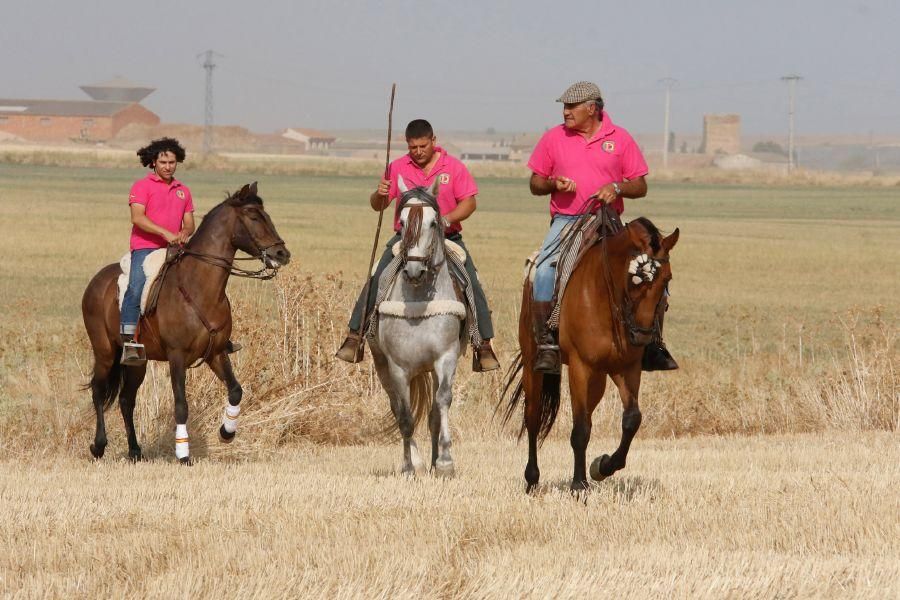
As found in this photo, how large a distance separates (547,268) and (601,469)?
137cm

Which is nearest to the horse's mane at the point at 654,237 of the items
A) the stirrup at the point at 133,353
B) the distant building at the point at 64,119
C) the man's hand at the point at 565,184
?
the man's hand at the point at 565,184

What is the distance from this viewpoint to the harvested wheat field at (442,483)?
6.83m

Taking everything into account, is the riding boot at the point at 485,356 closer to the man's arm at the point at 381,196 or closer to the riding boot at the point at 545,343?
the riding boot at the point at 545,343

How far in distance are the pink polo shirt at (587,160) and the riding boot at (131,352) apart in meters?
3.89

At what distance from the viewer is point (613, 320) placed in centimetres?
889

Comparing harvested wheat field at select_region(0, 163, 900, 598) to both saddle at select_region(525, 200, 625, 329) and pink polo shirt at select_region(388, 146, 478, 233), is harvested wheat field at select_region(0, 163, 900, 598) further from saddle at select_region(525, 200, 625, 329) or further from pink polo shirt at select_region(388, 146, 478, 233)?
pink polo shirt at select_region(388, 146, 478, 233)

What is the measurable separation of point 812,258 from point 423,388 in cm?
2965

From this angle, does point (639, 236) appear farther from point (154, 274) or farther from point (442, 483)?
point (154, 274)

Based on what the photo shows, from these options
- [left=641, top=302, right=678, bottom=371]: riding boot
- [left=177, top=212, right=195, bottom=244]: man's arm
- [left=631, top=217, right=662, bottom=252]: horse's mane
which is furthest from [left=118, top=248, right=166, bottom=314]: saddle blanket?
[left=631, top=217, right=662, bottom=252]: horse's mane

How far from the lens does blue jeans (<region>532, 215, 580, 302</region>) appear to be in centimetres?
941

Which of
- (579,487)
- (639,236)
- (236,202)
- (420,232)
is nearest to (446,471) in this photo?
(579,487)

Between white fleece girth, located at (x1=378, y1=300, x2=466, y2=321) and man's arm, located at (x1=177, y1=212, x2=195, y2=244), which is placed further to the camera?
man's arm, located at (x1=177, y1=212, x2=195, y2=244)

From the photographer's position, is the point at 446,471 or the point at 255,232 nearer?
the point at 446,471

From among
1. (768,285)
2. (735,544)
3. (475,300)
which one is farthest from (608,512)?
(768,285)
